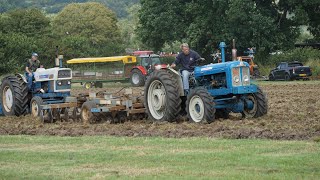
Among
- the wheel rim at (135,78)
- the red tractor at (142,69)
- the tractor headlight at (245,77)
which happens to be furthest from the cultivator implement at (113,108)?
the wheel rim at (135,78)

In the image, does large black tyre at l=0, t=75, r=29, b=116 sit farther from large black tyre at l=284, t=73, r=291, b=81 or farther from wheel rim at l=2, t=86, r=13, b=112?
large black tyre at l=284, t=73, r=291, b=81

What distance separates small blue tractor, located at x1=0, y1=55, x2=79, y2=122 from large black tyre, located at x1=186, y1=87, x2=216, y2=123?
4.49 meters

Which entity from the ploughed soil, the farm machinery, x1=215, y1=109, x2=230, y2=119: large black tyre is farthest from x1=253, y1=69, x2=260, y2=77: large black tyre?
x1=215, y1=109, x2=230, y2=119: large black tyre

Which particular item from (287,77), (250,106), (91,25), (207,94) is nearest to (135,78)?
(287,77)

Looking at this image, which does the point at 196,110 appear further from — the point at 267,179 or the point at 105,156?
the point at 267,179

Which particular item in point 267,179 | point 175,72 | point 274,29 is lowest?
point 267,179

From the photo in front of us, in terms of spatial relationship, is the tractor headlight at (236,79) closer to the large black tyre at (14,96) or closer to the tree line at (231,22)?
the large black tyre at (14,96)

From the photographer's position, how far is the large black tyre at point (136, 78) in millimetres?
46344

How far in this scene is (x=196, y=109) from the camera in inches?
704

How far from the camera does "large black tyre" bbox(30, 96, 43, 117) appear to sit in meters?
21.0

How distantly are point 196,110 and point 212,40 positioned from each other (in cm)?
4148

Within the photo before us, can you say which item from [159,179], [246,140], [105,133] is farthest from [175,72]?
[159,179]

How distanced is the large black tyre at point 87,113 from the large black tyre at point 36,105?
182 centimetres

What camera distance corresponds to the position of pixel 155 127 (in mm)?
17125
